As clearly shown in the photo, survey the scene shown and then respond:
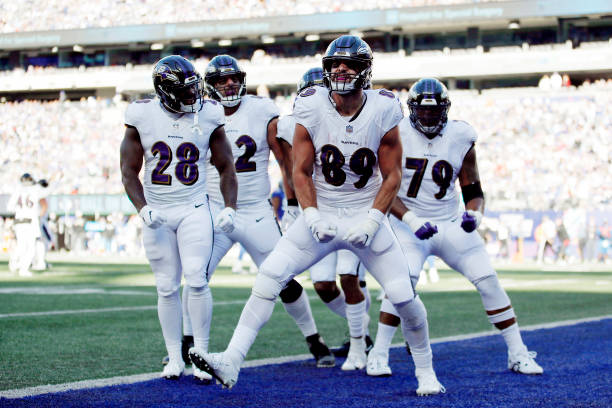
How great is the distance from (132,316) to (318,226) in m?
4.80

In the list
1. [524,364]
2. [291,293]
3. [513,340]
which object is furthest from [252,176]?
[524,364]

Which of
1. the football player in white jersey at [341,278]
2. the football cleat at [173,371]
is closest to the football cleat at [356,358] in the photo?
the football player in white jersey at [341,278]

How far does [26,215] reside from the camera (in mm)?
14859

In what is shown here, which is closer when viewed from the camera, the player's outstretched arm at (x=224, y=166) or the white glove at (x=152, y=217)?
the white glove at (x=152, y=217)

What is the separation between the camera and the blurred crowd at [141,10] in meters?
42.8

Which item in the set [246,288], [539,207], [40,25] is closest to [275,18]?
[40,25]

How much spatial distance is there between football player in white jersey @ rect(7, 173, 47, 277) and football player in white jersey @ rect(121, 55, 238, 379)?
987 cm

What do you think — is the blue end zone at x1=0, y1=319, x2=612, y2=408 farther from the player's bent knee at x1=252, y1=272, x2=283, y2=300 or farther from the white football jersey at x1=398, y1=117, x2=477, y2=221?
the white football jersey at x1=398, y1=117, x2=477, y2=221

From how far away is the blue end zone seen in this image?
14.7 feet

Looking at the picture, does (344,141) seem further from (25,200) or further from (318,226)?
(25,200)

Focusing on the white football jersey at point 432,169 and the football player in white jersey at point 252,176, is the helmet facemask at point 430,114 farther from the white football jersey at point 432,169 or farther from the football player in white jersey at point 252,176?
the football player in white jersey at point 252,176

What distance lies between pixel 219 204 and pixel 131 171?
976mm

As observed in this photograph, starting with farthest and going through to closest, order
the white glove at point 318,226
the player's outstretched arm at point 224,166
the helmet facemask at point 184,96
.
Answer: the player's outstretched arm at point 224,166, the helmet facemask at point 184,96, the white glove at point 318,226

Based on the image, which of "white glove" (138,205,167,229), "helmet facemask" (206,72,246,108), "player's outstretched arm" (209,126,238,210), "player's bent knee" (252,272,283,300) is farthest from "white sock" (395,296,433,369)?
"helmet facemask" (206,72,246,108)
